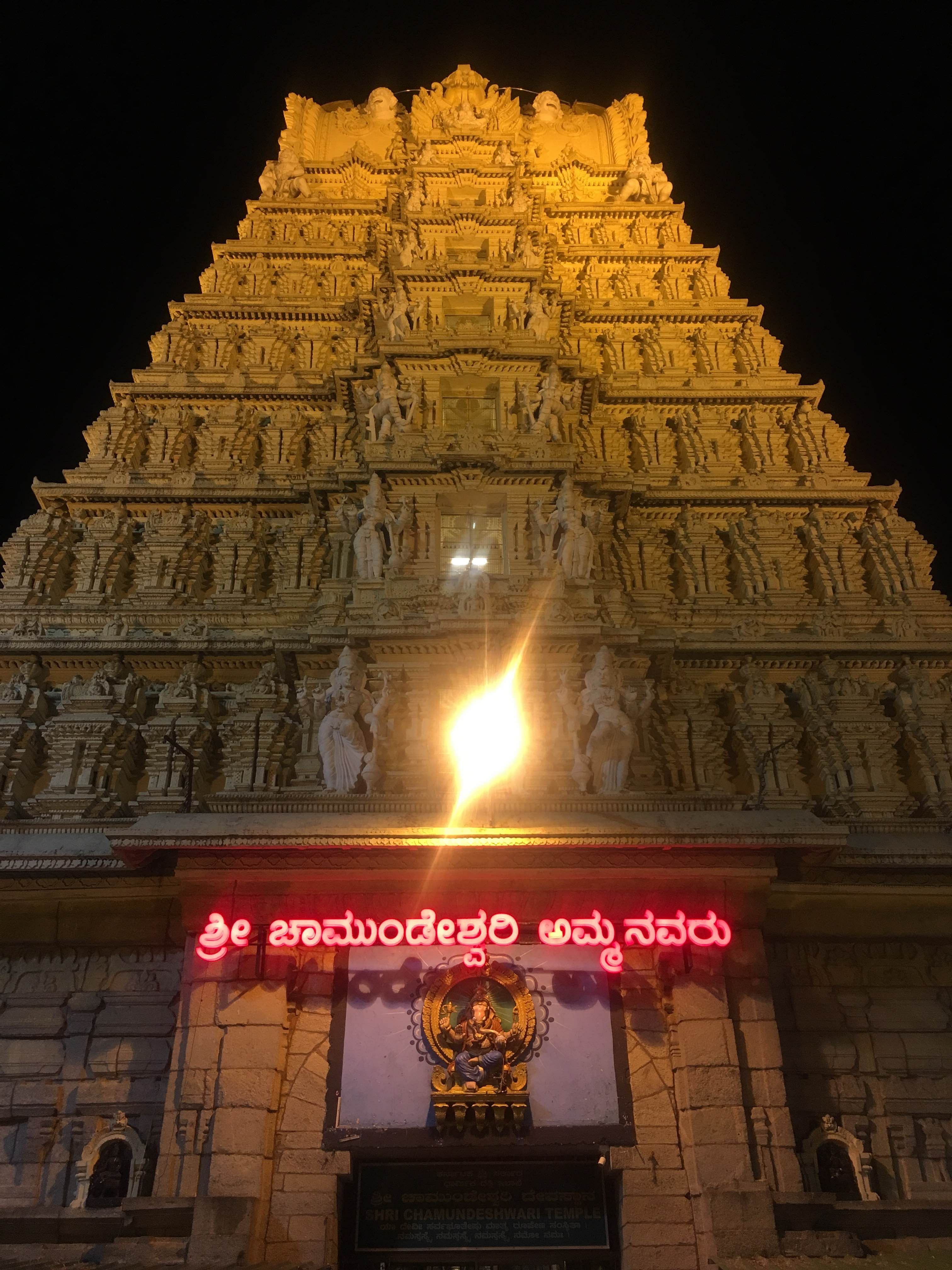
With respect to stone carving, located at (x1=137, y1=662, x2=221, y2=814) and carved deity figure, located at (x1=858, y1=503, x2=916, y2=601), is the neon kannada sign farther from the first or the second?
carved deity figure, located at (x1=858, y1=503, x2=916, y2=601)

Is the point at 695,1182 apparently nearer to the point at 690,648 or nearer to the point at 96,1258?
the point at 96,1258

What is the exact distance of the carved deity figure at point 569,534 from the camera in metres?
18.7

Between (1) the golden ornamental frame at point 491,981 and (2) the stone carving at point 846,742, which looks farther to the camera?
(2) the stone carving at point 846,742

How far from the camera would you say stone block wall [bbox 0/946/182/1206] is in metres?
12.0

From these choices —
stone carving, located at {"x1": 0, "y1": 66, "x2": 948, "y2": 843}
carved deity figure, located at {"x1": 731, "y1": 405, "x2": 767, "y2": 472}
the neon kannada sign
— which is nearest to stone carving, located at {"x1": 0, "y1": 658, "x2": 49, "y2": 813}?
stone carving, located at {"x1": 0, "y1": 66, "x2": 948, "y2": 843}

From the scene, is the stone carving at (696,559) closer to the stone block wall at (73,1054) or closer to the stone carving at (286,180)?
the stone block wall at (73,1054)

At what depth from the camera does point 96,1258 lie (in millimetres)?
9508

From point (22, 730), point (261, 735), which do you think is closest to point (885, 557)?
point (261, 735)

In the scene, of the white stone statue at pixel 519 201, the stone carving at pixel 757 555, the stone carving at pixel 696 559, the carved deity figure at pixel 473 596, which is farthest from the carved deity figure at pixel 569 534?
the white stone statue at pixel 519 201

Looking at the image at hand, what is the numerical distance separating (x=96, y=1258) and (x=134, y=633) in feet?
37.5

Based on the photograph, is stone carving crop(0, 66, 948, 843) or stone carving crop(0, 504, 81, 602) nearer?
stone carving crop(0, 66, 948, 843)

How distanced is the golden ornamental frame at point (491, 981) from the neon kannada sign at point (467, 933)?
149 millimetres

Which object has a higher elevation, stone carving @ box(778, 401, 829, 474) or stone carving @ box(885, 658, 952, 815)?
stone carving @ box(778, 401, 829, 474)

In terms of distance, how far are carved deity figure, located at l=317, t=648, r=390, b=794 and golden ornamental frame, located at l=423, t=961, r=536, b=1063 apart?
456cm
